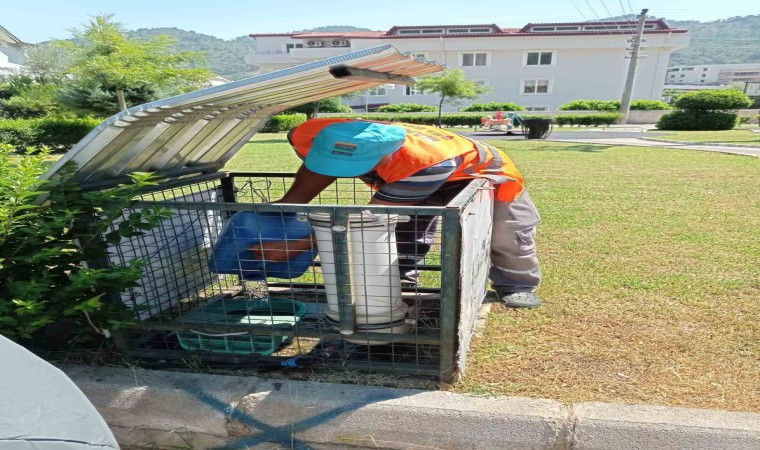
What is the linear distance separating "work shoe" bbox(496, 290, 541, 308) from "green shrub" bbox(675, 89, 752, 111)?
87.3ft

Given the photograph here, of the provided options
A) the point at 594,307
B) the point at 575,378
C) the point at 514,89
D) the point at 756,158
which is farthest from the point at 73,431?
the point at 514,89

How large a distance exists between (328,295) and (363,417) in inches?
23.5

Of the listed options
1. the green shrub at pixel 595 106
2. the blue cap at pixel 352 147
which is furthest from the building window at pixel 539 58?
the blue cap at pixel 352 147

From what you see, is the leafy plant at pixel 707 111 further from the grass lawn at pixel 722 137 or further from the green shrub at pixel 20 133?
the green shrub at pixel 20 133

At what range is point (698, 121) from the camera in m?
24.9

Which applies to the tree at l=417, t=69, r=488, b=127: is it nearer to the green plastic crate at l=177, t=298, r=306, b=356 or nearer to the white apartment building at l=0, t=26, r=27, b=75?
the green plastic crate at l=177, t=298, r=306, b=356

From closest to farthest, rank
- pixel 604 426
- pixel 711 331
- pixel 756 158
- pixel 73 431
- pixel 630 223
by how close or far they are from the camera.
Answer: pixel 73 431 → pixel 604 426 → pixel 711 331 → pixel 630 223 → pixel 756 158

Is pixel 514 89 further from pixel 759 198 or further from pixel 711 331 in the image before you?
pixel 711 331

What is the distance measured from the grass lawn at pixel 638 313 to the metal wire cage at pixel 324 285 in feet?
1.09

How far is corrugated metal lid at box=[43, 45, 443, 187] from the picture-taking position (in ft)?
6.83

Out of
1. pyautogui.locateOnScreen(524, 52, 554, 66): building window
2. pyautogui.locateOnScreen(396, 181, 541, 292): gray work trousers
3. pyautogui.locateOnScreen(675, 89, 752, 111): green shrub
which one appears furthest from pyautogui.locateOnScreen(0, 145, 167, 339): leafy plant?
pyautogui.locateOnScreen(524, 52, 554, 66): building window

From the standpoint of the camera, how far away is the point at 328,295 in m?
2.45

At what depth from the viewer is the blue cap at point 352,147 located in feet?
8.02

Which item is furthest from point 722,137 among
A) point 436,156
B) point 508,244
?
point 436,156
